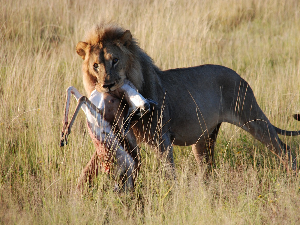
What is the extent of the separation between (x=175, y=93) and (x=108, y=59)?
1021mm

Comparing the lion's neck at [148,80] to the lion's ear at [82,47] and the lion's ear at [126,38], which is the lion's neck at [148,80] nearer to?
the lion's ear at [126,38]

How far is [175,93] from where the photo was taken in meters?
4.43

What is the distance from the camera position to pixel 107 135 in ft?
11.7

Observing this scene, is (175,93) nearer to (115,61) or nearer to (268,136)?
(115,61)

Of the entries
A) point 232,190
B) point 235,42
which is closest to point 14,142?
point 232,190

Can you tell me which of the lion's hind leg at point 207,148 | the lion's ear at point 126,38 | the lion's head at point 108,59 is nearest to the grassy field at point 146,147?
the lion's hind leg at point 207,148

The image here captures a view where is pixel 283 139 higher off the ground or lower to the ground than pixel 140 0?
lower

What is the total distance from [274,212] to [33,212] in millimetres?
2002

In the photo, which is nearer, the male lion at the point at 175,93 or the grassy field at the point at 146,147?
the grassy field at the point at 146,147

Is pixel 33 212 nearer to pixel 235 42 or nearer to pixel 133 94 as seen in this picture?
pixel 133 94

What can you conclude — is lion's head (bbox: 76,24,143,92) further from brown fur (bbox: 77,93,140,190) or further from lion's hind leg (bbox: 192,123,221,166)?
lion's hind leg (bbox: 192,123,221,166)

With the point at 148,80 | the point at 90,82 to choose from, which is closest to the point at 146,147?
the point at 148,80

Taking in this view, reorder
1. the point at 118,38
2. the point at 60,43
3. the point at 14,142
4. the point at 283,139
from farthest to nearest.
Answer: the point at 60,43
the point at 283,139
the point at 14,142
the point at 118,38

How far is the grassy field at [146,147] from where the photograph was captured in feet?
11.5
